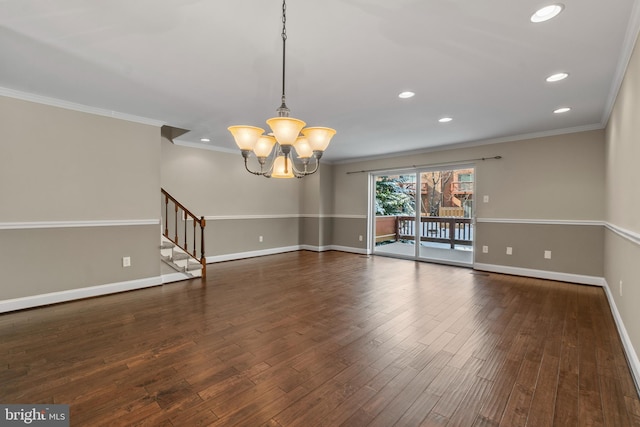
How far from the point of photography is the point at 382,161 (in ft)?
22.5

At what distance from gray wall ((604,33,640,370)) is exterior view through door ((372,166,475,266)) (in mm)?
2640

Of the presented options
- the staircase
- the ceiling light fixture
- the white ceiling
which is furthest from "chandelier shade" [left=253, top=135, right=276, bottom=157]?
the staircase

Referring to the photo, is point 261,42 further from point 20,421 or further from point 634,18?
point 20,421

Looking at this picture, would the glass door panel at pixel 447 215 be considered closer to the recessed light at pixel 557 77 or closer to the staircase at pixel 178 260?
the recessed light at pixel 557 77

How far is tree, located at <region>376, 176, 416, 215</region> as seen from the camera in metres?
6.60

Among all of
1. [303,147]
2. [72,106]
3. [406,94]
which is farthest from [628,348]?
[72,106]

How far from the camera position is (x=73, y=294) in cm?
362

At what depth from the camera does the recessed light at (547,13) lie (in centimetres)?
180

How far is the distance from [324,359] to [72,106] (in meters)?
4.13

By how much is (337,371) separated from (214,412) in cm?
84

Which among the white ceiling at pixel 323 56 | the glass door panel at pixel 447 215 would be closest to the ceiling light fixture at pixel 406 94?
the white ceiling at pixel 323 56

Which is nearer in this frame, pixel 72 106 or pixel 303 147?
pixel 303 147

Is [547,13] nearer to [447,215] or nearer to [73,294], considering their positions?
[447,215]

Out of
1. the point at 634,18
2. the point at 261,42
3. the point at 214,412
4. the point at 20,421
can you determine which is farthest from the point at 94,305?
the point at 634,18
